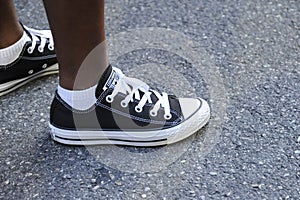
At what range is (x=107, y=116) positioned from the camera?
1.21 metres

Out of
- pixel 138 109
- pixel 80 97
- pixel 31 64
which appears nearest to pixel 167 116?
pixel 138 109

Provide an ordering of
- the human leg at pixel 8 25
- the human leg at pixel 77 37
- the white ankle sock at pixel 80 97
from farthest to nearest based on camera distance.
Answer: the human leg at pixel 8 25 → the white ankle sock at pixel 80 97 → the human leg at pixel 77 37

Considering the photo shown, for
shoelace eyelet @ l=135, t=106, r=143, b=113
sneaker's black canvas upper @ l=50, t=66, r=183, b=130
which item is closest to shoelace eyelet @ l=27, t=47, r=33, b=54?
sneaker's black canvas upper @ l=50, t=66, r=183, b=130

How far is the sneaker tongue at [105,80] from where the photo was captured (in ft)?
3.91

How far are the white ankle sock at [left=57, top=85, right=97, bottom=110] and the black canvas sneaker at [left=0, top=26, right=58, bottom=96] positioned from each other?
8.7 inches

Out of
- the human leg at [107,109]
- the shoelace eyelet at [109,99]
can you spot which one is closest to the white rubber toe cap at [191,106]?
the human leg at [107,109]

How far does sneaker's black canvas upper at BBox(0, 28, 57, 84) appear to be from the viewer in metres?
1.37

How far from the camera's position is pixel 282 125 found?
1.29 metres

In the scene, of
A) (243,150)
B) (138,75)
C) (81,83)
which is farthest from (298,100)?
(81,83)

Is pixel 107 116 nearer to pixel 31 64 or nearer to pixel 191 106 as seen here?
pixel 191 106

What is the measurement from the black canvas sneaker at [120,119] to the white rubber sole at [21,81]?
0.70 feet

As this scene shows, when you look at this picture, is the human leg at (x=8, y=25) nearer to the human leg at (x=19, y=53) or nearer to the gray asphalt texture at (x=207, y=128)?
the human leg at (x=19, y=53)

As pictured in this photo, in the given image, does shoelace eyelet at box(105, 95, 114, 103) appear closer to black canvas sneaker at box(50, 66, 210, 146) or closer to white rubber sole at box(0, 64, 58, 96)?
black canvas sneaker at box(50, 66, 210, 146)

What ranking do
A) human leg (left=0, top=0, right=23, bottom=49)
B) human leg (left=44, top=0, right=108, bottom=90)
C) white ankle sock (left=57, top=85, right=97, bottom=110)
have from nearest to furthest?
human leg (left=44, top=0, right=108, bottom=90)
white ankle sock (left=57, top=85, right=97, bottom=110)
human leg (left=0, top=0, right=23, bottom=49)
